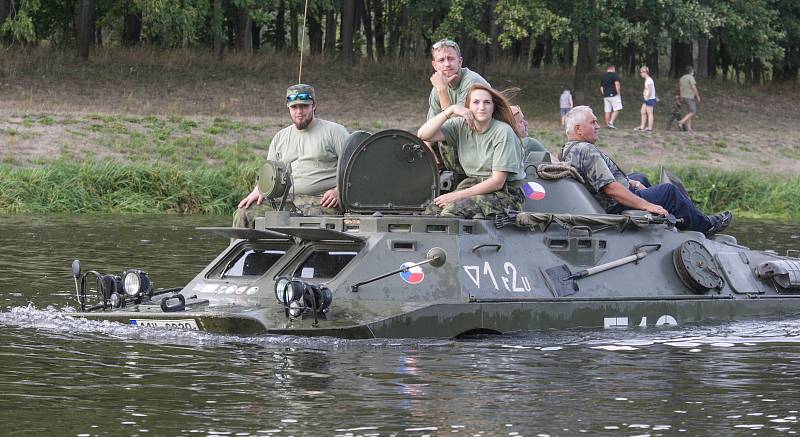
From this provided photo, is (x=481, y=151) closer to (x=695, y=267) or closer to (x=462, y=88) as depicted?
(x=462, y=88)

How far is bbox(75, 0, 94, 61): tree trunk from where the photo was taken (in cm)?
4400

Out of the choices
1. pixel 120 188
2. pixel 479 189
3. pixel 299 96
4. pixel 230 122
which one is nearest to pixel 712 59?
pixel 230 122

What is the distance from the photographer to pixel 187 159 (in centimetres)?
3297

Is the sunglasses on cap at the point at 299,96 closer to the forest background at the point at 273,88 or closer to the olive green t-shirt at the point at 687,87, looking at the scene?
the forest background at the point at 273,88

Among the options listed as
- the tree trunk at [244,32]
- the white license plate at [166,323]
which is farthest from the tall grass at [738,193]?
the white license plate at [166,323]

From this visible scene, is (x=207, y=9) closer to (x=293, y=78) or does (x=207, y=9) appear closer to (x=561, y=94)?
(x=293, y=78)

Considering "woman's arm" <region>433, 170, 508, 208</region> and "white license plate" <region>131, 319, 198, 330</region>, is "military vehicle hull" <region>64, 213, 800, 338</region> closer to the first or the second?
"white license plate" <region>131, 319, 198, 330</region>

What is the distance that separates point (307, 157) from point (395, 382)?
396 centimetres

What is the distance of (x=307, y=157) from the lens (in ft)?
48.3

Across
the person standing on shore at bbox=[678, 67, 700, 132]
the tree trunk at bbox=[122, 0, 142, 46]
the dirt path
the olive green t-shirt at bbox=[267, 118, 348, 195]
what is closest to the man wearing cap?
the olive green t-shirt at bbox=[267, 118, 348, 195]

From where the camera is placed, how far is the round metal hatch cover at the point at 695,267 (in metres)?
14.7

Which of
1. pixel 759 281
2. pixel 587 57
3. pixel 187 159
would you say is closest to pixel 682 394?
pixel 759 281

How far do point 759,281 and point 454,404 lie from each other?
6.05 metres

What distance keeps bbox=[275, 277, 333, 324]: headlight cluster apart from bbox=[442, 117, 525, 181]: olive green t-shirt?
2044 mm
